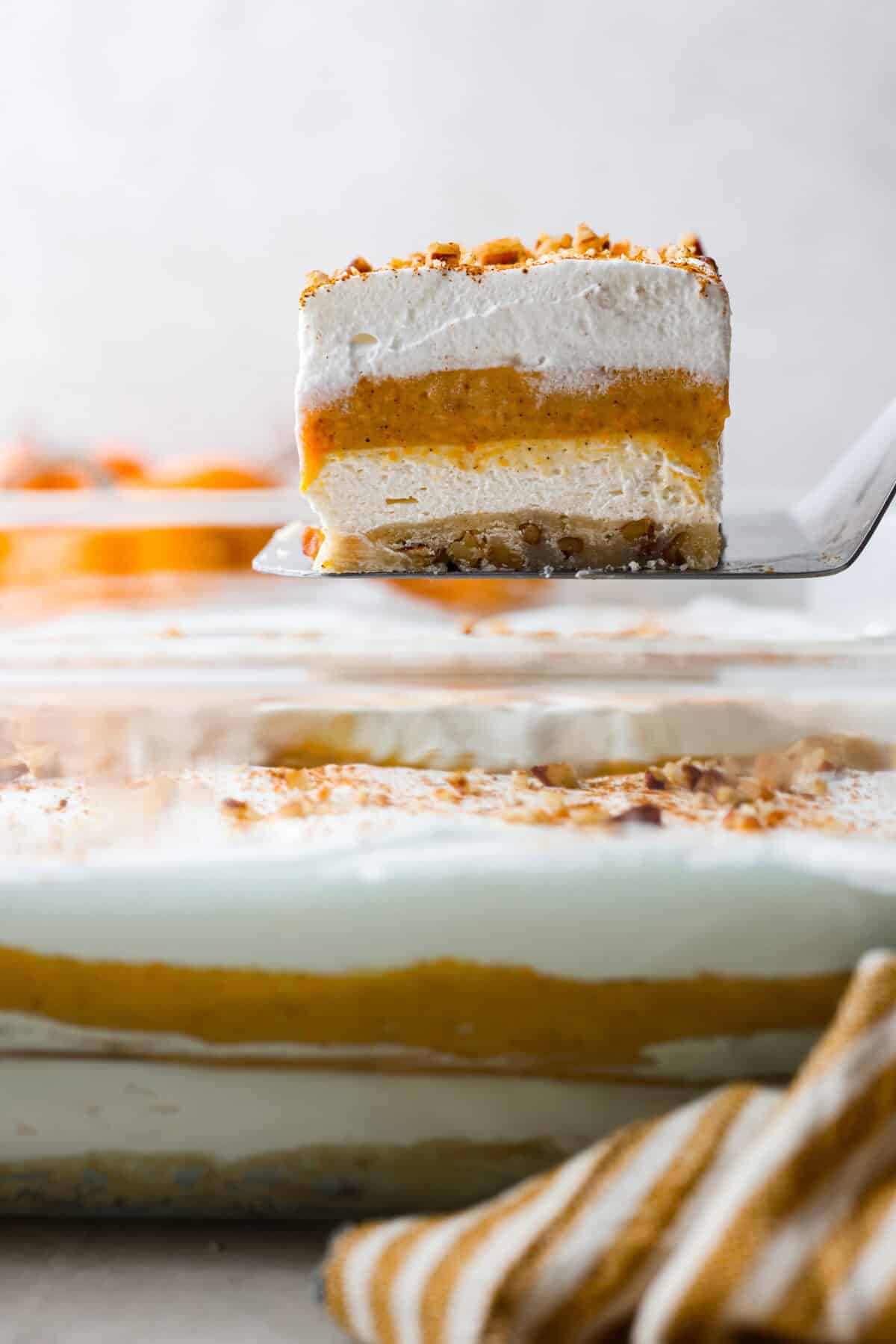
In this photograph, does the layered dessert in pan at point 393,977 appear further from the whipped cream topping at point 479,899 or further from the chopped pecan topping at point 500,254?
the chopped pecan topping at point 500,254

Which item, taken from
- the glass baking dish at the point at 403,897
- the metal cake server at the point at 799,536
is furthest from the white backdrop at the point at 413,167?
the glass baking dish at the point at 403,897

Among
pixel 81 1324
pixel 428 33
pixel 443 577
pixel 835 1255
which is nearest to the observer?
pixel 835 1255

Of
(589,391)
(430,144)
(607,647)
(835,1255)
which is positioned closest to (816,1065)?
(835,1255)

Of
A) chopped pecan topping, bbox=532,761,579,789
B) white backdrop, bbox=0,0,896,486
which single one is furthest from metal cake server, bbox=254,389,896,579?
white backdrop, bbox=0,0,896,486

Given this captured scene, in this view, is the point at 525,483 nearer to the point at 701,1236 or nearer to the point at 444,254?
the point at 444,254

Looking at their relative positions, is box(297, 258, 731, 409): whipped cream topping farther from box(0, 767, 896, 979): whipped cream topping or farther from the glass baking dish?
box(0, 767, 896, 979): whipped cream topping

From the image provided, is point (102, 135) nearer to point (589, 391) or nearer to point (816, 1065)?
point (589, 391)
